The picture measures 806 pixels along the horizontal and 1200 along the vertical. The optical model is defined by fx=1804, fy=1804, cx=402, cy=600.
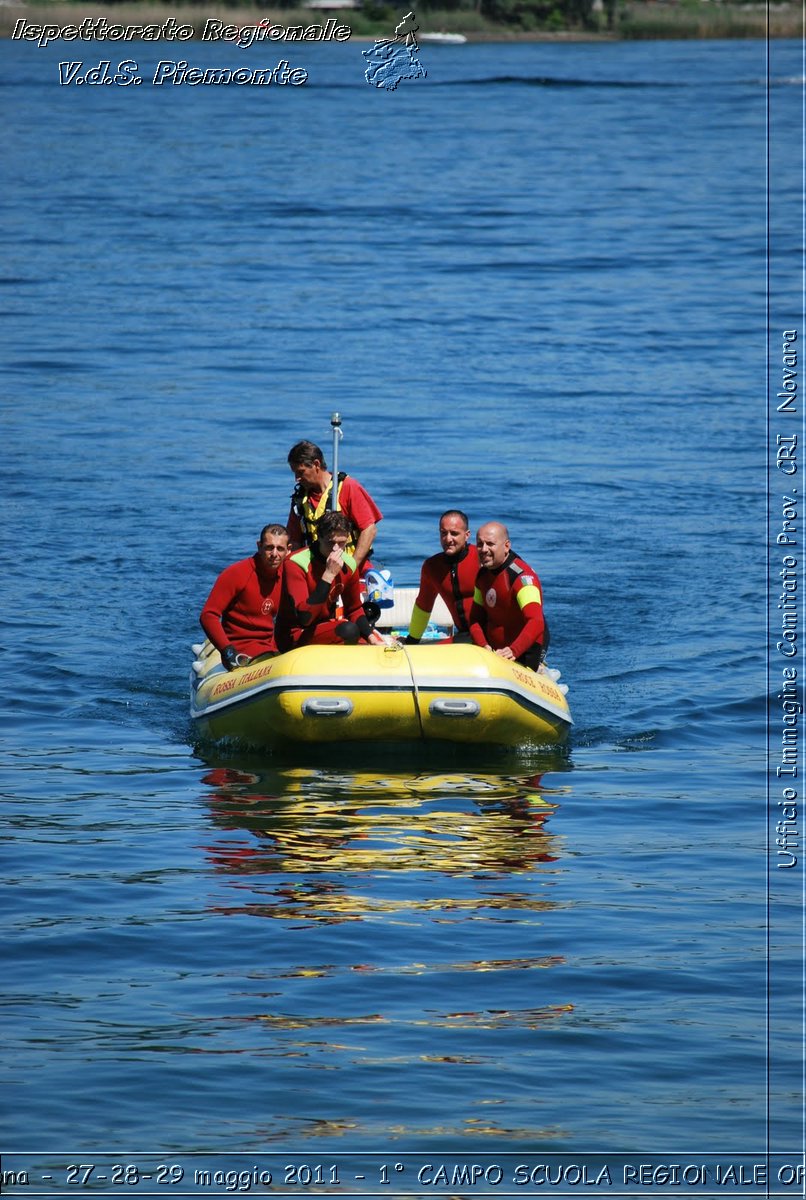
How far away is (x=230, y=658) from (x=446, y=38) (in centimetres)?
7219

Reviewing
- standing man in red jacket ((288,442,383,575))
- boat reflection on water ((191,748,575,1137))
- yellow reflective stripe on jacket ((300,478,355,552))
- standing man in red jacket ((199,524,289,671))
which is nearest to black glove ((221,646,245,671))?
standing man in red jacket ((199,524,289,671))

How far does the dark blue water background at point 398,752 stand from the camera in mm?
6883

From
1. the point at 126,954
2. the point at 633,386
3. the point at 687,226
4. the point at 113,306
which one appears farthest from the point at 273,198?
the point at 126,954

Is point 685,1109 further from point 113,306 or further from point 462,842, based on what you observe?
point 113,306

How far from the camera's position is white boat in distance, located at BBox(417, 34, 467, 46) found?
77312 millimetres

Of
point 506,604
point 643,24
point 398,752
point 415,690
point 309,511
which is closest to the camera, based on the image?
point 415,690

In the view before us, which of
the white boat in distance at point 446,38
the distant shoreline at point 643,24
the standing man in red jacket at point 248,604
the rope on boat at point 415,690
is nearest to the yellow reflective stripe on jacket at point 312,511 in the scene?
the standing man in red jacket at point 248,604

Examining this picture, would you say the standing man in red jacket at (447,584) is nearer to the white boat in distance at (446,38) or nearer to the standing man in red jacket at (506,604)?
the standing man in red jacket at (506,604)

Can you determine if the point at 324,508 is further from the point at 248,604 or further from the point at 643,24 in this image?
the point at 643,24

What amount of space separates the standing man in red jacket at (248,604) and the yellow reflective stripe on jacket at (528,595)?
1.42 meters

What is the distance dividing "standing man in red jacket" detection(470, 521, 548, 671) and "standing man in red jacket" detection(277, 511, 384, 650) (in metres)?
0.70

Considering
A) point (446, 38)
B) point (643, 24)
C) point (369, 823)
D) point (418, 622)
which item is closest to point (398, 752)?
point (418, 622)

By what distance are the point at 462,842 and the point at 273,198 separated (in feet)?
107

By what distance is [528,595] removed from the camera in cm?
1068
